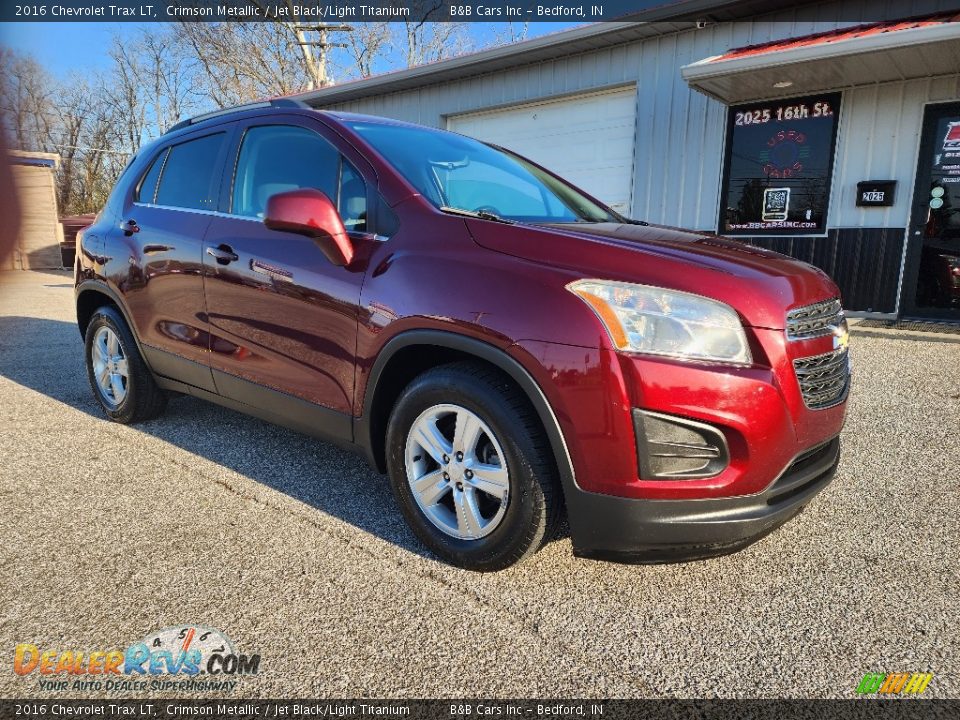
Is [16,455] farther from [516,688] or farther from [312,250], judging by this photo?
[516,688]

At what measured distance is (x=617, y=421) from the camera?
2006mm

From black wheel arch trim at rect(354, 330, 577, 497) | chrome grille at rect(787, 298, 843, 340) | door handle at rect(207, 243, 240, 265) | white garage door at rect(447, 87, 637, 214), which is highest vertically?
white garage door at rect(447, 87, 637, 214)

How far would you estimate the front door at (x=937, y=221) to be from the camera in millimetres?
7230

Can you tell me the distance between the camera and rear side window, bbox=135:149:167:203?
12.6 ft

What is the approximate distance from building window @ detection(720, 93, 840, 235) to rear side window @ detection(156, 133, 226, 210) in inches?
275

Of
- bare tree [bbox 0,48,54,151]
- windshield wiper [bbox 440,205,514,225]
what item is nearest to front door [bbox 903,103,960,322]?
windshield wiper [bbox 440,205,514,225]

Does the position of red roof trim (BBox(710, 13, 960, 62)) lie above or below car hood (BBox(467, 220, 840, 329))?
above

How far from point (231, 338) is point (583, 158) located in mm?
7871

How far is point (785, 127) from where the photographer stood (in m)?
8.16

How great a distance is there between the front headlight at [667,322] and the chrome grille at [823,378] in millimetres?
266

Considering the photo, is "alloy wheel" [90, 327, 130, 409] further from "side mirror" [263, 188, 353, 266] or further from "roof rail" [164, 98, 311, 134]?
"side mirror" [263, 188, 353, 266]

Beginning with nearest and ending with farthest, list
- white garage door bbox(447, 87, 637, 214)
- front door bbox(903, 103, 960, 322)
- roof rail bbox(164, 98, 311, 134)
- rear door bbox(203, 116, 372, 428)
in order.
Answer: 1. rear door bbox(203, 116, 372, 428)
2. roof rail bbox(164, 98, 311, 134)
3. front door bbox(903, 103, 960, 322)
4. white garage door bbox(447, 87, 637, 214)

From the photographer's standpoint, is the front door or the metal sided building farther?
the front door

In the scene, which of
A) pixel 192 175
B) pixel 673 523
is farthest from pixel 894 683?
pixel 192 175
